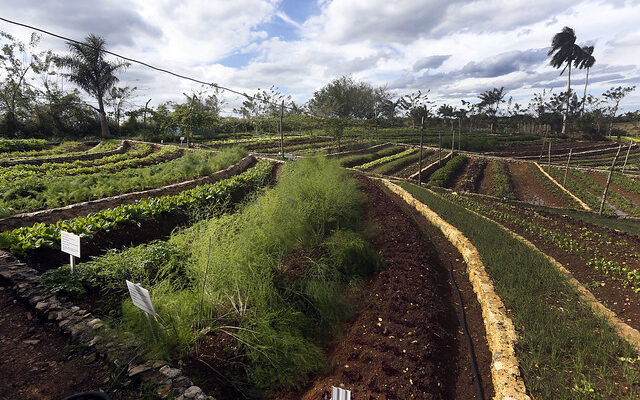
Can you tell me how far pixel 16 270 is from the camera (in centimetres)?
537

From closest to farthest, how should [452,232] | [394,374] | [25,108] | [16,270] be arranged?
[394,374] → [16,270] → [452,232] → [25,108]

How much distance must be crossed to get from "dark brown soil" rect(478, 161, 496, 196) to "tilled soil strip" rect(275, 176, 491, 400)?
1620 cm

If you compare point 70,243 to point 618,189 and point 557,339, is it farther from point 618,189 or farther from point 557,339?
point 618,189

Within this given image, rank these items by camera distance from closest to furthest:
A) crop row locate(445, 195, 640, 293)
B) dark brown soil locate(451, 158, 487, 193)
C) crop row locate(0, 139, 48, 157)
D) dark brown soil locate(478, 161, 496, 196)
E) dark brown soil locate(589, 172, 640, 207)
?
crop row locate(445, 195, 640, 293) → dark brown soil locate(589, 172, 640, 207) → dark brown soil locate(478, 161, 496, 196) → dark brown soil locate(451, 158, 487, 193) → crop row locate(0, 139, 48, 157)

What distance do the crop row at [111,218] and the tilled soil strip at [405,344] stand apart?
5841 mm

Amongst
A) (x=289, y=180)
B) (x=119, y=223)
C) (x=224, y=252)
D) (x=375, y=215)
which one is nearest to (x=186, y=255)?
(x=224, y=252)

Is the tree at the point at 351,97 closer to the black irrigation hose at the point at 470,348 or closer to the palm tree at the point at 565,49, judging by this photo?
the palm tree at the point at 565,49

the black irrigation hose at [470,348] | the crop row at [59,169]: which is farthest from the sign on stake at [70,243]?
the crop row at [59,169]

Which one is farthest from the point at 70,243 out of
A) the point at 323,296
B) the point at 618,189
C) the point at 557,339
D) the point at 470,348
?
the point at 618,189

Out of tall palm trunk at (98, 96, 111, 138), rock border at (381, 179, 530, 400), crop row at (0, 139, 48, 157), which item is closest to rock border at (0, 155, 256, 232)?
rock border at (381, 179, 530, 400)

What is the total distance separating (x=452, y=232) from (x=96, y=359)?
866 cm

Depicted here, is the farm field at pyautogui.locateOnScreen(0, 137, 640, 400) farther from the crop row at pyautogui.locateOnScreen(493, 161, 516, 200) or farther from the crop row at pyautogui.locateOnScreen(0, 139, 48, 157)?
the crop row at pyautogui.locateOnScreen(0, 139, 48, 157)

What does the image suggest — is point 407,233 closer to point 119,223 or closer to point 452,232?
point 452,232

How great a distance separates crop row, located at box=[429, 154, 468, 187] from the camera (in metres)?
21.6
